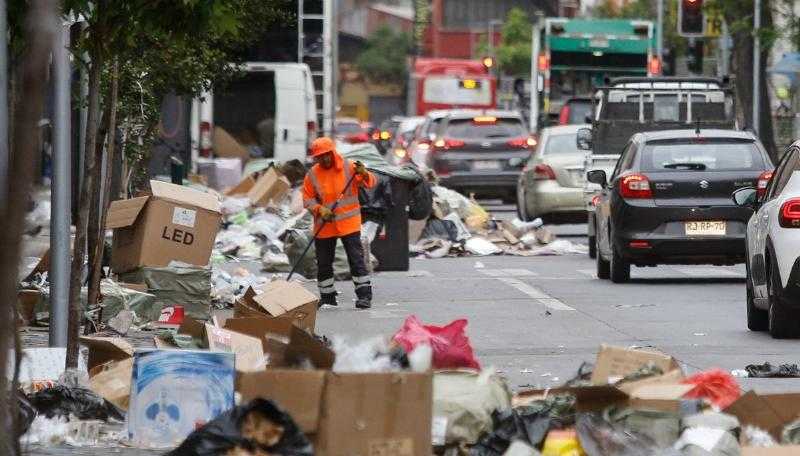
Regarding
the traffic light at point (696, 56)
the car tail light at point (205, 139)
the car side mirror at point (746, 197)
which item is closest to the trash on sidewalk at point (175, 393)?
the car side mirror at point (746, 197)

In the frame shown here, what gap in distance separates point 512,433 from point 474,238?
59.8 ft

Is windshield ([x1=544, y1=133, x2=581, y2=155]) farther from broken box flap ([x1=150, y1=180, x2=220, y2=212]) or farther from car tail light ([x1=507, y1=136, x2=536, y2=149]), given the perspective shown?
broken box flap ([x1=150, y1=180, x2=220, y2=212])

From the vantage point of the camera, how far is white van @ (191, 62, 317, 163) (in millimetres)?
34000

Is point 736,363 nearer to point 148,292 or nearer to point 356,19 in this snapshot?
point 148,292

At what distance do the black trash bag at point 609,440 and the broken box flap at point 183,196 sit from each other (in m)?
9.01

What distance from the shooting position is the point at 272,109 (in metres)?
36.3

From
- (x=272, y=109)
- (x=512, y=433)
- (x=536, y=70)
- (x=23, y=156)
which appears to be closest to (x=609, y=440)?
(x=512, y=433)

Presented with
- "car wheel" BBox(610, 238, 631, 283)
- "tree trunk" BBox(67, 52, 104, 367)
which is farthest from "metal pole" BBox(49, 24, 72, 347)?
"car wheel" BBox(610, 238, 631, 283)

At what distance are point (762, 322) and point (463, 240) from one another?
1114cm

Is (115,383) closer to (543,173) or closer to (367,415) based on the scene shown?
(367,415)

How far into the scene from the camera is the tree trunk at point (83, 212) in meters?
10.2

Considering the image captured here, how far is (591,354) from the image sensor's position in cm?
1304

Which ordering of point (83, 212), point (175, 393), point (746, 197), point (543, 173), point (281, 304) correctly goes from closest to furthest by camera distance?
1. point (175, 393)
2. point (83, 212)
3. point (281, 304)
4. point (746, 197)
5. point (543, 173)

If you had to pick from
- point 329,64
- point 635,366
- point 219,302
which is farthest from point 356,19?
point 635,366
